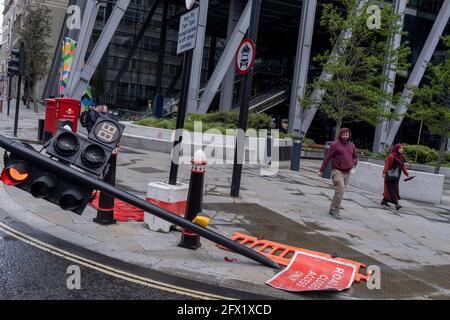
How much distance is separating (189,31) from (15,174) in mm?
3811

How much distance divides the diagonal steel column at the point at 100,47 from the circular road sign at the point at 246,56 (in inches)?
686

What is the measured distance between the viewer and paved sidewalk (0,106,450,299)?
5.43 m

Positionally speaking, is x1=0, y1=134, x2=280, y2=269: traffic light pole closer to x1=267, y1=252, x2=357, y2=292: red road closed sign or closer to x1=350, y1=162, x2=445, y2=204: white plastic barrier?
x1=267, y1=252, x2=357, y2=292: red road closed sign

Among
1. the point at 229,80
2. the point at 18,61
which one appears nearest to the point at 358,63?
the point at 229,80

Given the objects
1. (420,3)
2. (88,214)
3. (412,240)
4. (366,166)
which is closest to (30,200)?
(88,214)

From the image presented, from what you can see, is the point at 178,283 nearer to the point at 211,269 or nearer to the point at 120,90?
the point at 211,269

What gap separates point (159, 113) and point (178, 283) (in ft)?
77.9

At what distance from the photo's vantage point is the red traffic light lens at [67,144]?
504cm

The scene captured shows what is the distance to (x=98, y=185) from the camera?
475 centimetres

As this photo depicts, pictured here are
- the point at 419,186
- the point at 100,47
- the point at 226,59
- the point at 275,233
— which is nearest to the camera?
the point at 275,233

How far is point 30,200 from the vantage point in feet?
25.1

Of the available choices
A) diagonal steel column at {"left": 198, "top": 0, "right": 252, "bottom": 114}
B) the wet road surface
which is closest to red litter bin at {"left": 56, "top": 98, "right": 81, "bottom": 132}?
the wet road surface

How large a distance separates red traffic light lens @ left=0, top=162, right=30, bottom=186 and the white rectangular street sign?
356 centimetres
